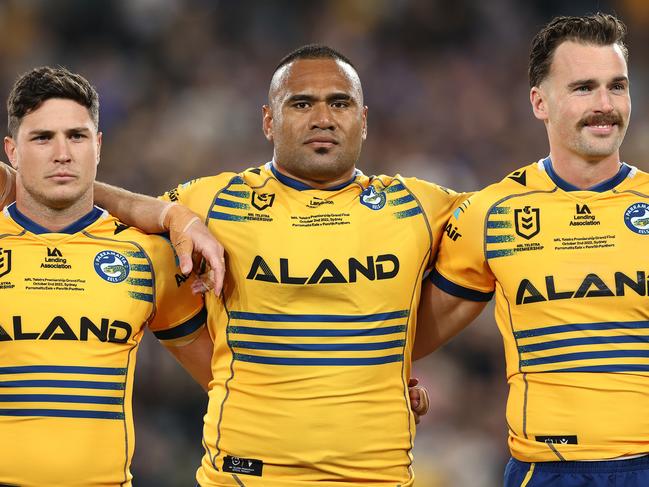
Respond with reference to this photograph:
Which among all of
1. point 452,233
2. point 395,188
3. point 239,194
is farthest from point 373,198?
point 239,194

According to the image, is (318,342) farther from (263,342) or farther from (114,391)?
(114,391)

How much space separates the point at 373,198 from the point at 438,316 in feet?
2.00

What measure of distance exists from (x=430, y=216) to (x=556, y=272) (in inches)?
24.8

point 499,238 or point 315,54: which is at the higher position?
point 315,54

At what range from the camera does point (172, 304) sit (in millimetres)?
5031

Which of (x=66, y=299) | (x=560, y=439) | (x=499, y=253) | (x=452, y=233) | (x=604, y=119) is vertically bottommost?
(x=560, y=439)

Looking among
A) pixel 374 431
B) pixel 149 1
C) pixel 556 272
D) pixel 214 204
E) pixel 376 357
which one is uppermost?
pixel 149 1

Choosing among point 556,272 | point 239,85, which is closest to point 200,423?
point 239,85

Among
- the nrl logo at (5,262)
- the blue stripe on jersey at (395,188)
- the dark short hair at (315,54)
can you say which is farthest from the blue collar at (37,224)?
the blue stripe on jersey at (395,188)

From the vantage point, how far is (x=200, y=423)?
8.93 m

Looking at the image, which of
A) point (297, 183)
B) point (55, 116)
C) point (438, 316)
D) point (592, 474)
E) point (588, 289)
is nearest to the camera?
point (592, 474)

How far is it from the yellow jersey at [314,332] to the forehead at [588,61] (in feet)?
2.64

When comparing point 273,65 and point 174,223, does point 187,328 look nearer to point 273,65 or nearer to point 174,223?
point 174,223

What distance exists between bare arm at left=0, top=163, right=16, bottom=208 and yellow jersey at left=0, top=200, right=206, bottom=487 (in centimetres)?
17
